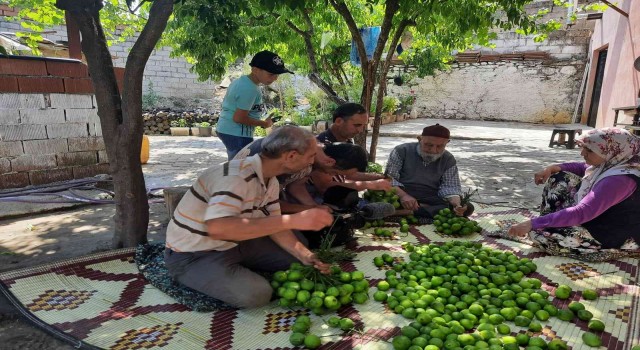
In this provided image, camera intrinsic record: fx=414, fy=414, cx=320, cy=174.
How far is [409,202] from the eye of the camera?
14.3 ft

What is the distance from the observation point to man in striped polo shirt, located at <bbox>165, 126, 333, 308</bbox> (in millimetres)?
2410

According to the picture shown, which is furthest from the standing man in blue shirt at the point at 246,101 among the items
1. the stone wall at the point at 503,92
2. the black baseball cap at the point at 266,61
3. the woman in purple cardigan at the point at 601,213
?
the stone wall at the point at 503,92

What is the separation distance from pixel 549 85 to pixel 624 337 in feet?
57.9

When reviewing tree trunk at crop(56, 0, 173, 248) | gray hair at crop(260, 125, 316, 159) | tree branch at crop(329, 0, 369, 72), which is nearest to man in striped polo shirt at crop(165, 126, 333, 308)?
gray hair at crop(260, 125, 316, 159)

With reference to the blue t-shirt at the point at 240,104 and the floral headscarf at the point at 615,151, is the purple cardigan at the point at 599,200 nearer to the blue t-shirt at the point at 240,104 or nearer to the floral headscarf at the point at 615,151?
the floral headscarf at the point at 615,151

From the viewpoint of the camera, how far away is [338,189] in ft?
13.8

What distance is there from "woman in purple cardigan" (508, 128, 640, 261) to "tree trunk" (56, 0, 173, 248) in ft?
10.1

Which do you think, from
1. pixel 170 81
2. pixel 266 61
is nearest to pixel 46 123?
pixel 266 61

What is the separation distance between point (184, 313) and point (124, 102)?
1.72 m

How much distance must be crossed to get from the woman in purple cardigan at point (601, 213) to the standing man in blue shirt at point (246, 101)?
2815 mm

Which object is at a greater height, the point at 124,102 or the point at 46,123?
the point at 124,102

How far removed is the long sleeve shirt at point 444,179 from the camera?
14.9 ft

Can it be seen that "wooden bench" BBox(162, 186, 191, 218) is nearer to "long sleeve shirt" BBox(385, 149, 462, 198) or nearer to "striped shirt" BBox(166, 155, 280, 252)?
"striped shirt" BBox(166, 155, 280, 252)

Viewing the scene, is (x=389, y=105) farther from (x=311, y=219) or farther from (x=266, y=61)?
(x=311, y=219)
